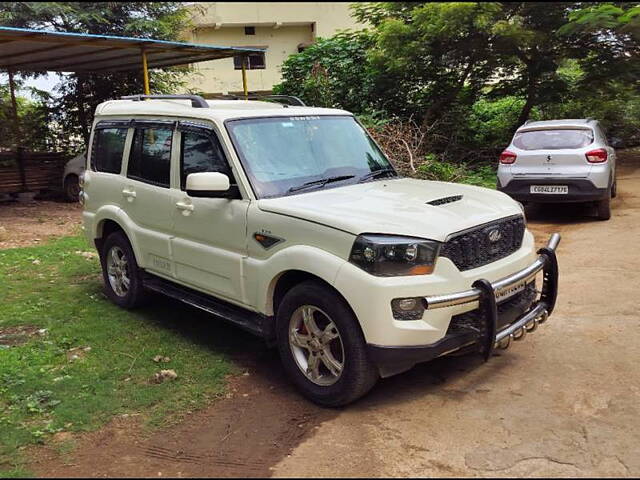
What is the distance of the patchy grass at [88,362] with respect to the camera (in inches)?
147

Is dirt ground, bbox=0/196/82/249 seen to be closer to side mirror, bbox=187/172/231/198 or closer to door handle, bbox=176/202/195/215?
door handle, bbox=176/202/195/215

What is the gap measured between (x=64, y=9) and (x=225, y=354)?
1324 centimetres

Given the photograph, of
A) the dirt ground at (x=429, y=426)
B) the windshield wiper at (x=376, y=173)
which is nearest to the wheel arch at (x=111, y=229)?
the dirt ground at (x=429, y=426)

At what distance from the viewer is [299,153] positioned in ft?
15.2

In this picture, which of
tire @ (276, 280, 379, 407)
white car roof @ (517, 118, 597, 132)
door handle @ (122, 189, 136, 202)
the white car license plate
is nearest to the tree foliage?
white car roof @ (517, 118, 597, 132)

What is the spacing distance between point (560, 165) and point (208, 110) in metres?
6.45

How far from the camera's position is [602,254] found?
750 cm

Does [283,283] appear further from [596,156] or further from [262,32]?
[262,32]

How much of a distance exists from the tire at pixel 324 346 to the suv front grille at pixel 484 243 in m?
0.74

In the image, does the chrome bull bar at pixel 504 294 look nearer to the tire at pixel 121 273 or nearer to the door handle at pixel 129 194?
the door handle at pixel 129 194

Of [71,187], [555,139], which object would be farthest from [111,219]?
[71,187]

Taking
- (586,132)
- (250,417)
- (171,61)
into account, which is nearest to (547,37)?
(586,132)

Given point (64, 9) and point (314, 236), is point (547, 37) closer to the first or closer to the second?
point (64, 9)

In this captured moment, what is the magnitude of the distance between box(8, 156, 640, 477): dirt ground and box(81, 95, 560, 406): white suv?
307 mm
